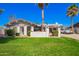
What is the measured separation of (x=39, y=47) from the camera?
1748cm

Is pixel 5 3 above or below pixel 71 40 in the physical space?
above

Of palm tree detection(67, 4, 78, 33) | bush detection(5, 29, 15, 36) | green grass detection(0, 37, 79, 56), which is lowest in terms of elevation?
green grass detection(0, 37, 79, 56)

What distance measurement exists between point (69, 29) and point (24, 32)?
5.83ft

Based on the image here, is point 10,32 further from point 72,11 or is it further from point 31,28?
point 72,11

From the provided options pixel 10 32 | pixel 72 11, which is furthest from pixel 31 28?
pixel 72 11

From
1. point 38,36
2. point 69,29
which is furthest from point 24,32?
point 69,29

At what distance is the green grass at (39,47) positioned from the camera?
17297 mm

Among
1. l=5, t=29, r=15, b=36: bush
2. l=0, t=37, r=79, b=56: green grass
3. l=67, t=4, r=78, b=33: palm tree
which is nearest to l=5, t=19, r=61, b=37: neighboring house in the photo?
l=5, t=29, r=15, b=36: bush

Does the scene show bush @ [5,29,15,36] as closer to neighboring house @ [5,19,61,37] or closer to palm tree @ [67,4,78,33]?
neighboring house @ [5,19,61,37]

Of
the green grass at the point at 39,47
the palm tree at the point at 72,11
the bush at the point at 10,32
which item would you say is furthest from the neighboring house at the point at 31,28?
the palm tree at the point at 72,11

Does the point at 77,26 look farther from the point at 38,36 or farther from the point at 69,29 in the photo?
the point at 38,36

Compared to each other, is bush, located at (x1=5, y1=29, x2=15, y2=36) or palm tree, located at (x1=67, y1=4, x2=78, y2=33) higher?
palm tree, located at (x1=67, y1=4, x2=78, y2=33)

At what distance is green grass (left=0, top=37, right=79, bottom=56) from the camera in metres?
17.3

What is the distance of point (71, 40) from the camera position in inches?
701
